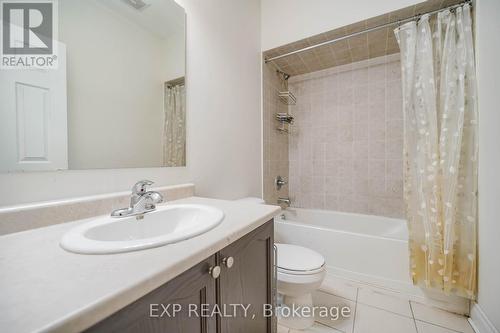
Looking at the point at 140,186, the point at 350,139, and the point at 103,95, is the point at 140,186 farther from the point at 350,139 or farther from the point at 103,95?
the point at 350,139

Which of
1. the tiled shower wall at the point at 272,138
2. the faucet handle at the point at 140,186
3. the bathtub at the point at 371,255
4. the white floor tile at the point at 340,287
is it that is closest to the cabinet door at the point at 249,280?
the faucet handle at the point at 140,186

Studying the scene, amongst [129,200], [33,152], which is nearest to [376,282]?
[129,200]

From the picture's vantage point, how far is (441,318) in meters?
1.28

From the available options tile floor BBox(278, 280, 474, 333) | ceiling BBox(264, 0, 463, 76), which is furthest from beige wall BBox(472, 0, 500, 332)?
ceiling BBox(264, 0, 463, 76)

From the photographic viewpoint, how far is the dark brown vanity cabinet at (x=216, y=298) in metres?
0.41

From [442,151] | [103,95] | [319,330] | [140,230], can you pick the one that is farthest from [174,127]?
[442,151]

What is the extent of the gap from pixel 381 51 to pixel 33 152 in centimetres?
266

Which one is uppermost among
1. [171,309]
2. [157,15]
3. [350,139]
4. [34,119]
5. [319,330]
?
[157,15]

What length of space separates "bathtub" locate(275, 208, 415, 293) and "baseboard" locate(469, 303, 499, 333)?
29 cm

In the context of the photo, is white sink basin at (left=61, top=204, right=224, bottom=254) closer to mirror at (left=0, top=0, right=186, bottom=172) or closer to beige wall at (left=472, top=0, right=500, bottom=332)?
mirror at (left=0, top=0, right=186, bottom=172)

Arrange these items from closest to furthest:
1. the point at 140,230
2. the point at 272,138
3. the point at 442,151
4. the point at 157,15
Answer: the point at 140,230, the point at 157,15, the point at 442,151, the point at 272,138

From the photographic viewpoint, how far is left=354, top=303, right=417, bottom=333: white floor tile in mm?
1191

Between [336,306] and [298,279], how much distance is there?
20.2 inches

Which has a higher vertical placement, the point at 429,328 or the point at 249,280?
the point at 249,280
